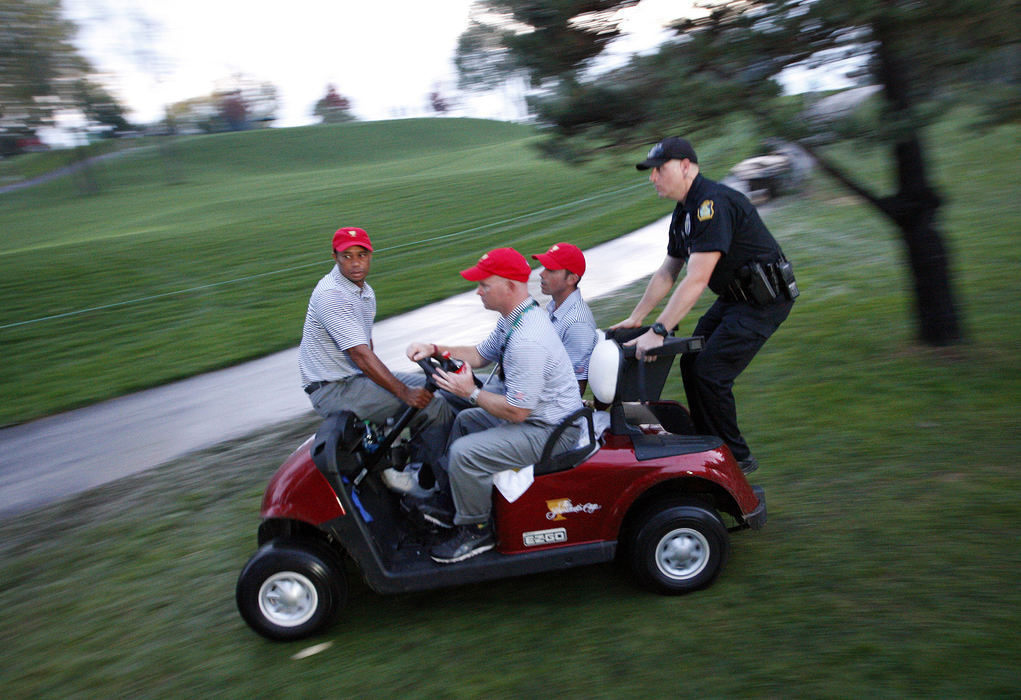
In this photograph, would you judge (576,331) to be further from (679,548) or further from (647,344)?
(679,548)

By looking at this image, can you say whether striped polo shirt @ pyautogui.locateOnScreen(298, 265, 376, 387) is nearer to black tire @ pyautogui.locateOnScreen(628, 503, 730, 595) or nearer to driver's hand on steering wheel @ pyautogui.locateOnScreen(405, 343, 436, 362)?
driver's hand on steering wheel @ pyautogui.locateOnScreen(405, 343, 436, 362)

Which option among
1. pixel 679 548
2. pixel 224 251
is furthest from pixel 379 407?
pixel 224 251

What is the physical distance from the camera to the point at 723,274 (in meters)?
4.67

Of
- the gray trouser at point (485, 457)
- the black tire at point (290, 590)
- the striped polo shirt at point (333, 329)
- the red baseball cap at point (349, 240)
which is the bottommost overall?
the black tire at point (290, 590)

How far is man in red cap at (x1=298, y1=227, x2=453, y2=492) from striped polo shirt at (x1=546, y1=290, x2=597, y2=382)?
822mm

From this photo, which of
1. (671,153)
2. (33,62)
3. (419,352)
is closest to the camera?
(419,352)

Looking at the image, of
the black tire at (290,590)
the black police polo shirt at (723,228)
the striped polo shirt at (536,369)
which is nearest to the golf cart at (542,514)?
the black tire at (290,590)

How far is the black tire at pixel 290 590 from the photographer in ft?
12.9

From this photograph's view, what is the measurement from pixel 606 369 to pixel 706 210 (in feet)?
3.68

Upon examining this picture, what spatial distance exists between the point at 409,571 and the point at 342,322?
4.34 ft

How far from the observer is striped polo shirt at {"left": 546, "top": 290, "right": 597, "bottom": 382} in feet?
15.8

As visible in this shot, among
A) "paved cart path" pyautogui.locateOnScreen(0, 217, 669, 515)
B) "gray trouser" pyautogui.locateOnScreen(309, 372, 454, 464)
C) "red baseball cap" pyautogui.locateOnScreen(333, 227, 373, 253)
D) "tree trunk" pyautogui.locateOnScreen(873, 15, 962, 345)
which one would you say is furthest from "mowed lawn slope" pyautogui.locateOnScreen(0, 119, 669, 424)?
"gray trouser" pyautogui.locateOnScreen(309, 372, 454, 464)

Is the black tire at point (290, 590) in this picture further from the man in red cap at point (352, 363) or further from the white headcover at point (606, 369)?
the white headcover at point (606, 369)

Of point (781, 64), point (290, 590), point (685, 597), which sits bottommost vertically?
point (685, 597)
